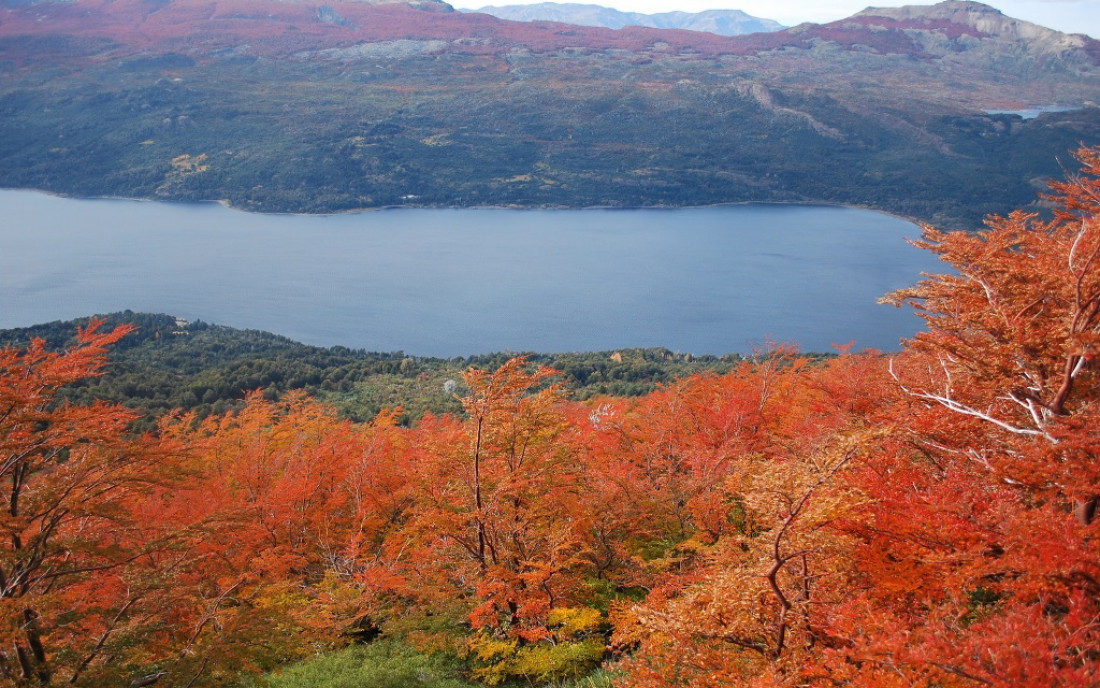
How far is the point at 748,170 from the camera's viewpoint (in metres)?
122

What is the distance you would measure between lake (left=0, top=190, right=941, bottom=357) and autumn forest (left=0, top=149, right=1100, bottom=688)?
1250 inches

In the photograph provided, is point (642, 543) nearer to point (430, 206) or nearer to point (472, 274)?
point (472, 274)

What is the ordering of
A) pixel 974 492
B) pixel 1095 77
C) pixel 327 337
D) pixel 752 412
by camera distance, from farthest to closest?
pixel 1095 77
pixel 327 337
pixel 752 412
pixel 974 492

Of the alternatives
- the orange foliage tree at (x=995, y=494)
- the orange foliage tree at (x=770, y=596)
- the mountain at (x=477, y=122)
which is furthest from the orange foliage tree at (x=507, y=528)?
the mountain at (x=477, y=122)

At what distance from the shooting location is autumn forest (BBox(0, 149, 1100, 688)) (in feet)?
17.5

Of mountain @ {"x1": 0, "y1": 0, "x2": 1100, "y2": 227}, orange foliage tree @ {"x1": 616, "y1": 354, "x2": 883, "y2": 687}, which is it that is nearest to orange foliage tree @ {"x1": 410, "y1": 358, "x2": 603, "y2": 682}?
orange foliage tree @ {"x1": 616, "y1": 354, "x2": 883, "y2": 687}

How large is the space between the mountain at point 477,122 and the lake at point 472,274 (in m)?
9.54

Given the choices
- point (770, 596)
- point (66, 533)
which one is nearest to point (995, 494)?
point (770, 596)

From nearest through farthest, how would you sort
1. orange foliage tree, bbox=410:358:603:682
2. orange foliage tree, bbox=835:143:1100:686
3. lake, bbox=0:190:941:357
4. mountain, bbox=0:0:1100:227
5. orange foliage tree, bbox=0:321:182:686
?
orange foliage tree, bbox=835:143:1100:686 < orange foliage tree, bbox=0:321:182:686 < orange foliage tree, bbox=410:358:603:682 < lake, bbox=0:190:941:357 < mountain, bbox=0:0:1100:227

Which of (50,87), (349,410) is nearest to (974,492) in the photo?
(349,410)

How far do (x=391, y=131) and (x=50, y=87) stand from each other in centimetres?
6442

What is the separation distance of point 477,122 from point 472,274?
69822 mm

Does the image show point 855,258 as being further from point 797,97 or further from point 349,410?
point 797,97

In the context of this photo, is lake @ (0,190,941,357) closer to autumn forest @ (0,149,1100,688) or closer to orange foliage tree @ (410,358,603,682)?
autumn forest @ (0,149,1100,688)
